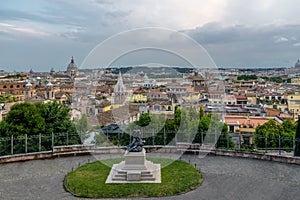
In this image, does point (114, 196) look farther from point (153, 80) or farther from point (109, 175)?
point (153, 80)

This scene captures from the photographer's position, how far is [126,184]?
1132 cm

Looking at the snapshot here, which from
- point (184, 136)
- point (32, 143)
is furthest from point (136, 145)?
point (32, 143)

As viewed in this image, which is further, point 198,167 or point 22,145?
point 22,145

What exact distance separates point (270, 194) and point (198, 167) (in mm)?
3629

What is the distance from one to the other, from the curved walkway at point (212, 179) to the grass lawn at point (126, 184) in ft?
1.16

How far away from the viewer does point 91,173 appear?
12.6 meters

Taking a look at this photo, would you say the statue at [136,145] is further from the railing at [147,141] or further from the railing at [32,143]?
the railing at [32,143]

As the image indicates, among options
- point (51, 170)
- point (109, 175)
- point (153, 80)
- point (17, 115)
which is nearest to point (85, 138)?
point (17, 115)

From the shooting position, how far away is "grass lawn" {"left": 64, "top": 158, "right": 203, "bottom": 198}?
10.5 metres

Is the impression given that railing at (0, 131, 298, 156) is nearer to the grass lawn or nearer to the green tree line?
the green tree line

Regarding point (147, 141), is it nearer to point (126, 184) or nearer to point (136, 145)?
point (136, 145)

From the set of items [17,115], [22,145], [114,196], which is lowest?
[114,196]

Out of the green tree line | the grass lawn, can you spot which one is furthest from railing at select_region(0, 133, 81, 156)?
the grass lawn

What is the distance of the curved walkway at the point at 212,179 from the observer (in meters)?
10.5
